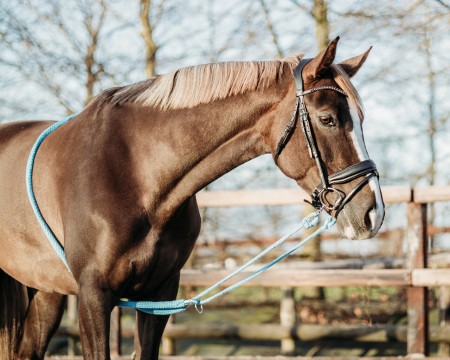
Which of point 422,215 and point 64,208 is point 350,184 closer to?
point 64,208

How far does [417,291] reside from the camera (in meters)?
4.51

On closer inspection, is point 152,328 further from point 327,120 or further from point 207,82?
point 327,120

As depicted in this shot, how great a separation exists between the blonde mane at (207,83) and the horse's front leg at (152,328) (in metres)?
0.85

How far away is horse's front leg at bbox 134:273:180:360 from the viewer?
287 centimetres

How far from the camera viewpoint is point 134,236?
2.56 metres

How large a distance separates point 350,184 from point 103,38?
20.9ft

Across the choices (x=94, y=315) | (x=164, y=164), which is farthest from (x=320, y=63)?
A: (x=94, y=315)

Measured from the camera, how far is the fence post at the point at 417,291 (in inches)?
176

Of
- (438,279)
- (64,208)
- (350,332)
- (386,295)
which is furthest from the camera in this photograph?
(386,295)

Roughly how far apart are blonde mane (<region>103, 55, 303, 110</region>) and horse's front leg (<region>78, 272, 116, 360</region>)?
0.83m

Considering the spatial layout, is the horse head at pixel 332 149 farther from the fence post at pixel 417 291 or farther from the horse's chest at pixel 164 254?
the fence post at pixel 417 291

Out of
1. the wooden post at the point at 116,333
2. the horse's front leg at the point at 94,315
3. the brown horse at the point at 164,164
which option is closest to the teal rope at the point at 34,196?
the brown horse at the point at 164,164

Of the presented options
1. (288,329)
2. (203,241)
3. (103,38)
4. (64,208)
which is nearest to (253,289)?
(203,241)

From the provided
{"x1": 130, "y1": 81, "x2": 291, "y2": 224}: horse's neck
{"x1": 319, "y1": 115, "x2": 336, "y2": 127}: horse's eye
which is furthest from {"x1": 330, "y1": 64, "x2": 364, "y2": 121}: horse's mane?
{"x1": 130, "y1": 81, "x2": 291, "y2": 224}: horse's neck
